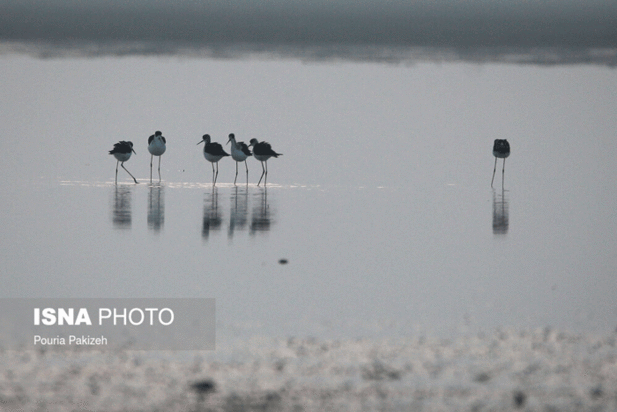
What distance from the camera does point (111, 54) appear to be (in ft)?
201

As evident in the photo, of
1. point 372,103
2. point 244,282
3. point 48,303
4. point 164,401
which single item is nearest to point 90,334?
point 48,303

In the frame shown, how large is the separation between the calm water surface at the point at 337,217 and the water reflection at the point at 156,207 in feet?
0.19

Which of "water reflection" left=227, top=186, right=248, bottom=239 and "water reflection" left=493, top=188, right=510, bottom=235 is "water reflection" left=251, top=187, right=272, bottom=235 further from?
"water reflection" left=493, top=188, right=510, bottom=235

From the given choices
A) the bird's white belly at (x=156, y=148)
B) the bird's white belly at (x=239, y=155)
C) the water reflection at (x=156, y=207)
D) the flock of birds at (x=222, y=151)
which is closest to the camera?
the water reflection at (x=156, y=207)

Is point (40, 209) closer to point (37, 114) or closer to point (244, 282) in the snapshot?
point (244, 282)

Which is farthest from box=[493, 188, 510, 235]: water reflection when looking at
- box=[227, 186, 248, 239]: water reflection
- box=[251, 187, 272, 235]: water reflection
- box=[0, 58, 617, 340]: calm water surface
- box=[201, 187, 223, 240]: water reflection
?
box=[201, 187, 223, 240]: water reflection

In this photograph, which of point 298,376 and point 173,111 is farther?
point 173,111

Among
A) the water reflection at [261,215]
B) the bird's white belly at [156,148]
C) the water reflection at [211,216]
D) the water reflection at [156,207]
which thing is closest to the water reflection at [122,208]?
the water reflection at [156,207]

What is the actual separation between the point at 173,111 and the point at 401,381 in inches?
1398

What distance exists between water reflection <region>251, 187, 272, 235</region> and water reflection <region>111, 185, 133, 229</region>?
175 cm

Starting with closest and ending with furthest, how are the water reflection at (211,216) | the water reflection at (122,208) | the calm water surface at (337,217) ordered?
1. the calm water surface at (337,217)
2. the water reflection at (211,216)
3. the water reflection at (122,208)

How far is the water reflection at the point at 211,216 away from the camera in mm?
14086

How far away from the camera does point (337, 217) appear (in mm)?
16047

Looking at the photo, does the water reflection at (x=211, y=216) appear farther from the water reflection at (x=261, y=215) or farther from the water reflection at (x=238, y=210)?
the water reflection at (x=261, y=215)
